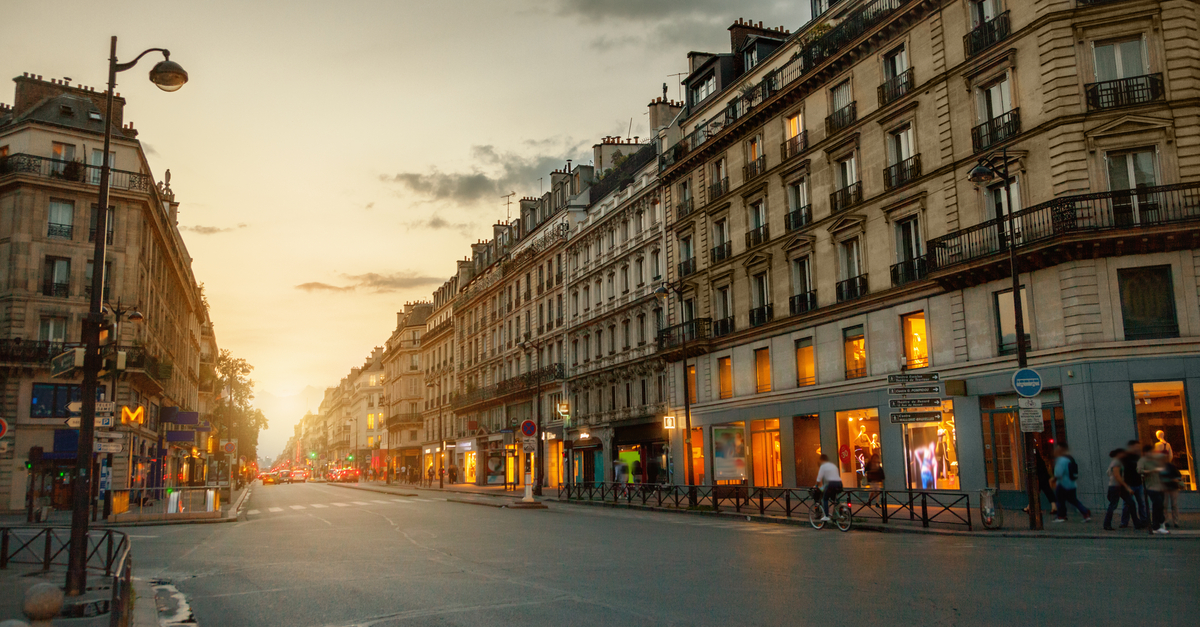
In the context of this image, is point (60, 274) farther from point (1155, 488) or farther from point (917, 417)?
point (1155, 488)

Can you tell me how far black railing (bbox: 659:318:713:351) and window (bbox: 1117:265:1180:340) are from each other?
60.5ft

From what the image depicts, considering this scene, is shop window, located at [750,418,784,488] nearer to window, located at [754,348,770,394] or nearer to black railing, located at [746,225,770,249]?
window, located at [754,348,770,394]

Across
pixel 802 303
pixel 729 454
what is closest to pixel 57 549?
pixel 802 303

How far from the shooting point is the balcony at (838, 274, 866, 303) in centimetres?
2980

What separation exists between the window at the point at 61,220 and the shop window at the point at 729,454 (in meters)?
29.9

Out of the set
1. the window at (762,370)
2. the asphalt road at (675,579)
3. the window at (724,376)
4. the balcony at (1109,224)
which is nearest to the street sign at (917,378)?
the balcony at (1109,224)

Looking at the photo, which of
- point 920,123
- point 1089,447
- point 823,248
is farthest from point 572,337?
point 1089,447

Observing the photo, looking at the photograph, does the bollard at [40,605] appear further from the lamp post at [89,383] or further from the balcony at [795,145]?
the balcony at [795,145]

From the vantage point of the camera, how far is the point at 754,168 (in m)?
36.3

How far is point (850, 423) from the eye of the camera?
1210 inches

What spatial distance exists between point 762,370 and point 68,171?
3157 cm

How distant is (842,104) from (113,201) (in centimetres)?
3244

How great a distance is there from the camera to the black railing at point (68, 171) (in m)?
37.8

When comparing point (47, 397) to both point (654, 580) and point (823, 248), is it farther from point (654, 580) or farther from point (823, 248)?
point (654, 580)
